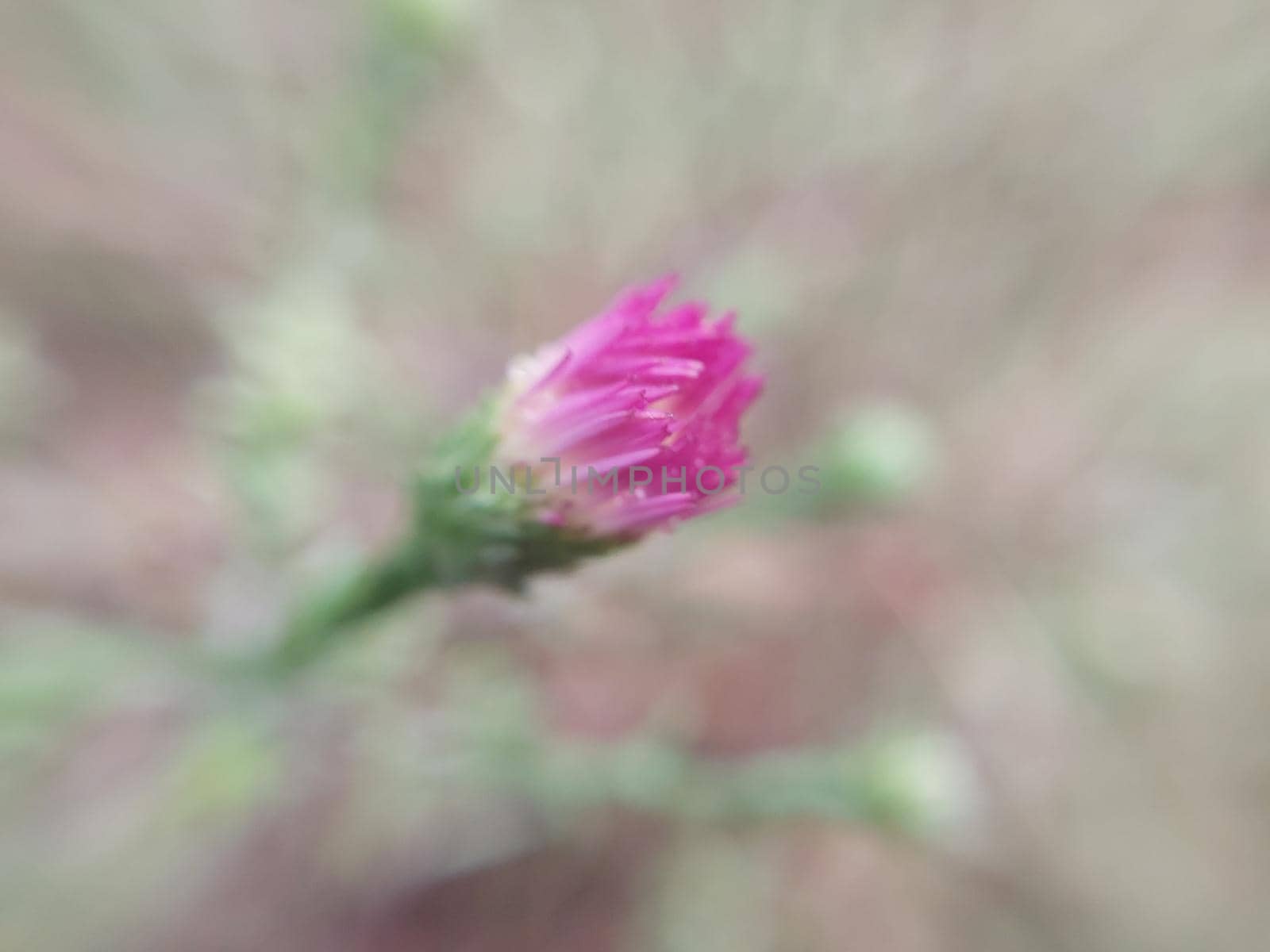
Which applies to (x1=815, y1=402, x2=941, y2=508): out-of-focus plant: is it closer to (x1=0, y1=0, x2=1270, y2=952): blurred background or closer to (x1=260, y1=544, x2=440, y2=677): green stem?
(x1=0, y1=0, x2=1270, y2=952): blurred background

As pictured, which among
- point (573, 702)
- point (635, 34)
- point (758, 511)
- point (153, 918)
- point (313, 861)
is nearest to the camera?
point (758, 511)

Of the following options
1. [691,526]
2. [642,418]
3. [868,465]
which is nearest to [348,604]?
[642,418]

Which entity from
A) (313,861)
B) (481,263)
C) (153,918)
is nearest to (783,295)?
(481,263)

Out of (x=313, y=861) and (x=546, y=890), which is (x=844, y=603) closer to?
(x=546, y=890)

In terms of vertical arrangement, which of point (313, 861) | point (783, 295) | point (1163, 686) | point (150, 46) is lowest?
point (313, 861)

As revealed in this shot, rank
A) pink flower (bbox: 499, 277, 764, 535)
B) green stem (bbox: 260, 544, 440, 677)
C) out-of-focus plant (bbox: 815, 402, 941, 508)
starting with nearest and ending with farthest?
pink flower (bbox: 499, 277, 764, 535) < green stem (bbox: 260, 544, 440, 677) < out-of-focus plant (bbox: 815, 402, 941, 508)

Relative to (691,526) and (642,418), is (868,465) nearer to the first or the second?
(691,526)

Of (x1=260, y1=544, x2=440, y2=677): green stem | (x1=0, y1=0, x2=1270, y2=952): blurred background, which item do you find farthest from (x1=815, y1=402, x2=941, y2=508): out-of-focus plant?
(x1=260, y1=544, x2=440, y2=677): green stem
